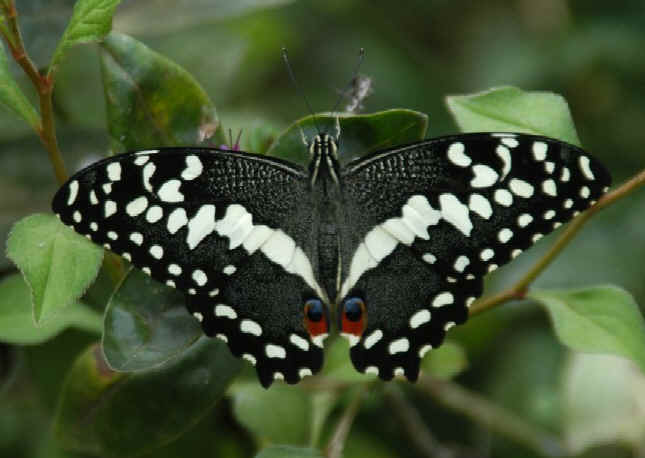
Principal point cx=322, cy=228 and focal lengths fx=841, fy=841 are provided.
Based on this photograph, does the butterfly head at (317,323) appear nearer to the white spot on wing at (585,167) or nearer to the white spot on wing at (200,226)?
the white spot on wing at (200,226)

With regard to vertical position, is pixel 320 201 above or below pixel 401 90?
above

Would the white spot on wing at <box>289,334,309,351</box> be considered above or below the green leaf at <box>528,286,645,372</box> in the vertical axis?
below

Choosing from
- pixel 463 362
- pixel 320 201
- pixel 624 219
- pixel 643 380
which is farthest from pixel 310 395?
pixel 624 219

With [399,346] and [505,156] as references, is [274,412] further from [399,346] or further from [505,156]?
[505,156]

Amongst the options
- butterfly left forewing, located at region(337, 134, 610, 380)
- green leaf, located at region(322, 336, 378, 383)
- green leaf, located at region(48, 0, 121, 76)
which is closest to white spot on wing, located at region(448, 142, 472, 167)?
butterfly left forewing, located at region(337, 134, 610, 380)

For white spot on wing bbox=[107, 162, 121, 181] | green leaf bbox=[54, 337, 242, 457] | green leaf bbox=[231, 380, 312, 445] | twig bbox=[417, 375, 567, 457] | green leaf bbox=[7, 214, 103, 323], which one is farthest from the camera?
twig bbox=[417, 375, 567, 457]

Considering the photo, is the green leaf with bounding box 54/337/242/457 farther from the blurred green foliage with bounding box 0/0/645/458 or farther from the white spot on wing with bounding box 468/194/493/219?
the white spot on wing with bounding box 468/194/493/219

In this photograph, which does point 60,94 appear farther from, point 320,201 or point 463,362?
point 463,362
